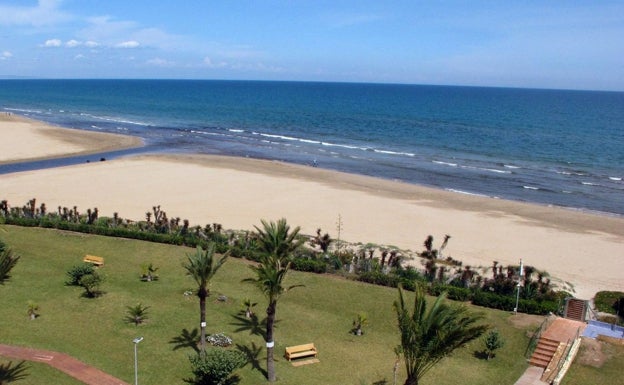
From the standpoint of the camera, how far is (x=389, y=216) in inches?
1848

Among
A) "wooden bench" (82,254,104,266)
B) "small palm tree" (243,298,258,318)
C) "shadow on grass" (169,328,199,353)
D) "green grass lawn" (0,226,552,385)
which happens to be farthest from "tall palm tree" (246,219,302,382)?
"wooden bench" (82,254,104,266)

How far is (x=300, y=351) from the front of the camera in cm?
2225

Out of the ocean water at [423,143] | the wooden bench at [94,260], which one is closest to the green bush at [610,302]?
the wooden bench at [94,260]

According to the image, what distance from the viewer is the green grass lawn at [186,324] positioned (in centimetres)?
2136

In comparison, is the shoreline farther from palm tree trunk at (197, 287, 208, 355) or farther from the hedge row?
palm tree trunk at (197, 287, 208, 355)

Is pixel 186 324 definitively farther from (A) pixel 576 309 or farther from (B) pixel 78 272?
(A) pixel 576 309

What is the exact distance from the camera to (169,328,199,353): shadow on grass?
74.7 feet

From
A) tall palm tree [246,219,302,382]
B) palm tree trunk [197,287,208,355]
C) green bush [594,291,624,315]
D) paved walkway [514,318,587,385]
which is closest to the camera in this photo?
tall palm tree [246,219,302,382]

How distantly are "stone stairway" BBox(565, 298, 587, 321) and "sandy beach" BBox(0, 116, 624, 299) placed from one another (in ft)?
19.7

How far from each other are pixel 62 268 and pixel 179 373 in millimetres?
13313

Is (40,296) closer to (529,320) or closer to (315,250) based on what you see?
(315,250)

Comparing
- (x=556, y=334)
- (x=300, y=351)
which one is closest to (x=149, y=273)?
(x=300, y=351)

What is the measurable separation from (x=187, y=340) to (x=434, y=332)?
11.6m

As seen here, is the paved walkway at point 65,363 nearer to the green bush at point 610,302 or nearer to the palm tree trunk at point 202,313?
the palm tree trunk at point 202,313
